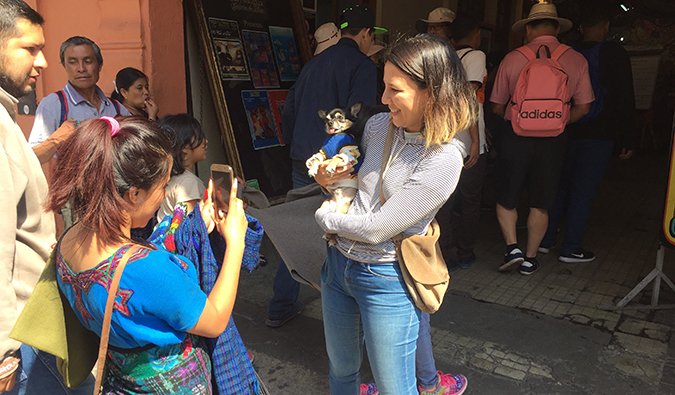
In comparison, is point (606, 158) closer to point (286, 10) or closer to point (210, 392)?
point (286, 10)

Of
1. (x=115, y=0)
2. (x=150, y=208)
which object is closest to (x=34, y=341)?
(x=150, y=208)

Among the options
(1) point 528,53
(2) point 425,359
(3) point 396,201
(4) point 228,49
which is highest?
(4) point 228,49

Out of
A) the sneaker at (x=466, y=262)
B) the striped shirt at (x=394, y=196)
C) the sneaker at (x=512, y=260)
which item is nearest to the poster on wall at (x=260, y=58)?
the sneaker at (x=466, y=262)

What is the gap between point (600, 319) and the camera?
357 cm

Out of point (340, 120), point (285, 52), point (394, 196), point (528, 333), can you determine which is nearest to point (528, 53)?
A: point (528, 333)

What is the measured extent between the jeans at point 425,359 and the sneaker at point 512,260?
216 centimetres

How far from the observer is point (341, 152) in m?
2.07

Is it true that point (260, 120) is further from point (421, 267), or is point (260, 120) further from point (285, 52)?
point (421, 267)

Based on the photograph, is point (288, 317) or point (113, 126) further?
point (288, 317)

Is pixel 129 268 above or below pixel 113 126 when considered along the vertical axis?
below

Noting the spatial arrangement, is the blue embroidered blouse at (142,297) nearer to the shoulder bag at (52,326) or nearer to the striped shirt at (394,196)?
the shoulder bag at (52,326)

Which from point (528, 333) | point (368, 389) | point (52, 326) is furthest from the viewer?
point (528, 333)

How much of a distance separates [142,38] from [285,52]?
1674 millimetres

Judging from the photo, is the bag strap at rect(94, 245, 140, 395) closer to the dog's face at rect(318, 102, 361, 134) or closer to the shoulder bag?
the shoulder bag
